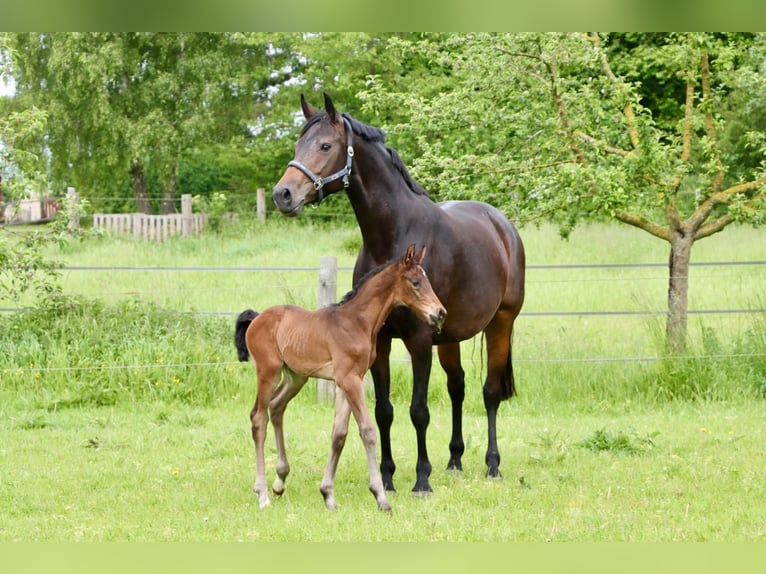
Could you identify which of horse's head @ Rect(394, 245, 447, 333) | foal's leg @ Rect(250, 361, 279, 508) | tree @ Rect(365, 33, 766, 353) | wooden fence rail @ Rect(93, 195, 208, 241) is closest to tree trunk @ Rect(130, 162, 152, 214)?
wooden fence rail @ Rect(93, 195, 208, 241)

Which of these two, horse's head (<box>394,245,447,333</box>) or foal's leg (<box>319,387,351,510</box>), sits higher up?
horse's head (<box>394,245,447,333</box>)

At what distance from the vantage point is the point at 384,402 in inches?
231

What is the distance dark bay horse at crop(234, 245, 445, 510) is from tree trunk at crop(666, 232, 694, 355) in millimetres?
5025

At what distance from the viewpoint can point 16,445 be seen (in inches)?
291

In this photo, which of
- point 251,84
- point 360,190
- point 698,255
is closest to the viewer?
point 360,190

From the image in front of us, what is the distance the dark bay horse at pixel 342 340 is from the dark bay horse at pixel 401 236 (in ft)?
1.43

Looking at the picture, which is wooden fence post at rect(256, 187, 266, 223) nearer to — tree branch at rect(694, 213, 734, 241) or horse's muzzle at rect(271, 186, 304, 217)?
tree branch at rect(694, 213, 734, 241)

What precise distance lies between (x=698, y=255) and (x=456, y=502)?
11772 mm

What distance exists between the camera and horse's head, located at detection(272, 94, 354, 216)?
5082mm

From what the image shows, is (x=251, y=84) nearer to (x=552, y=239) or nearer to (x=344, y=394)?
(x=552, y=239)

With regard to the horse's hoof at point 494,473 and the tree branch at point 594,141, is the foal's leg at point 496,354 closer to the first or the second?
the horse's hoof at point 494,473

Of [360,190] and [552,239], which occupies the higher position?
[360,190]

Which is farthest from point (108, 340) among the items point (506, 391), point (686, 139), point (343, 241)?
point (343, 241)

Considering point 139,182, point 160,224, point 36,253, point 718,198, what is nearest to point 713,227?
point 718,198
